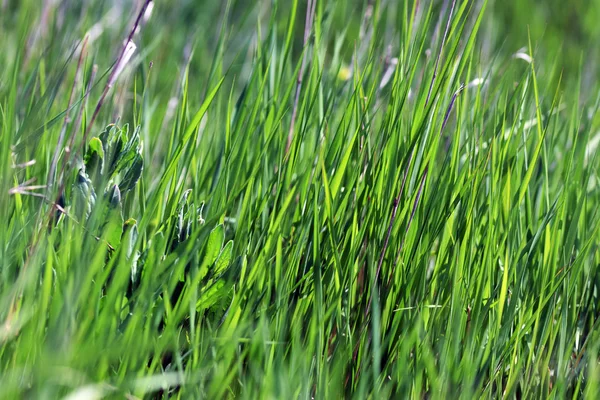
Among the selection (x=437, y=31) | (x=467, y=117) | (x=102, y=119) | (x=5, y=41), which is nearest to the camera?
(x=437, y=31)

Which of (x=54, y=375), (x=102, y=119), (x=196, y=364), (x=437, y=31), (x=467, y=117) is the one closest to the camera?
(x=54, y=375)

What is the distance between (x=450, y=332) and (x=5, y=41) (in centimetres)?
152

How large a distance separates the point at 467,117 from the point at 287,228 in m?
0.45

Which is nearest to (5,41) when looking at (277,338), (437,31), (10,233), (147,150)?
(147,150)

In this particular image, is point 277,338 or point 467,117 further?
point 467,117

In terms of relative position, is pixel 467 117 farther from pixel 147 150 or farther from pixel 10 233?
pixel 10 233

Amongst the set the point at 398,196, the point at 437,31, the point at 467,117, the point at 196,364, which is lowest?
the point at 196,364

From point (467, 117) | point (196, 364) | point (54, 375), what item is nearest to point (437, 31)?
point (467, 117)

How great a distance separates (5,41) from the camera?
1.96 m

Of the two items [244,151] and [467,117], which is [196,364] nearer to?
[244,151]

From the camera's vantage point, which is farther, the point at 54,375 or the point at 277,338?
the point at 277,338

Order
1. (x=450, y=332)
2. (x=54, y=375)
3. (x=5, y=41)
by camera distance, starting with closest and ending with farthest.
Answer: (x=54, y=375) < (x=450, y=332) < (x=5, y=41)

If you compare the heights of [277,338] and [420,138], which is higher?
[420,138]

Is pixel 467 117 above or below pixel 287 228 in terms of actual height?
above
